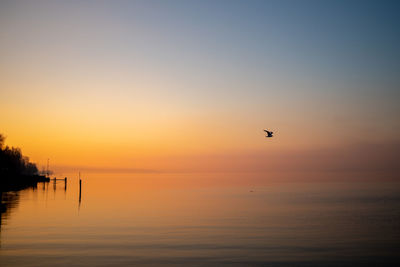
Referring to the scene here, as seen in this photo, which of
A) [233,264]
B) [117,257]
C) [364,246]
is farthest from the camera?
[364,246]

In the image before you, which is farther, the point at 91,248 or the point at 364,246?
the point at 364,246

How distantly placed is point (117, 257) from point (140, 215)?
26593 mm

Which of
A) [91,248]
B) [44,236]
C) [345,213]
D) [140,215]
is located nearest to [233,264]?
[91,248]

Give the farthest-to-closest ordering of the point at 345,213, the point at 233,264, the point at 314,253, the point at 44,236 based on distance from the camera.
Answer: the point at 345,213 → the point at 44,236 → the point at 314,253 → the point at 233,264

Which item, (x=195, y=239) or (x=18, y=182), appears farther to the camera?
(x=18, y=182)

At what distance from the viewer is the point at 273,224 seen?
4572 centimetres

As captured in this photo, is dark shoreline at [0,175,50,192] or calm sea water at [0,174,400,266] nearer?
calm sea water at [0,174,400,266]

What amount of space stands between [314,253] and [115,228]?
21.4 meters

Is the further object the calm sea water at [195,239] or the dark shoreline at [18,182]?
the dark shoreline at [18,182]

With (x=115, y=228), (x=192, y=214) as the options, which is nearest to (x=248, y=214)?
(x=192, y=214)

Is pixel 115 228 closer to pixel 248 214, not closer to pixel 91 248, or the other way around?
pixel 91 248

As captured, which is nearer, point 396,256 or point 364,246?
point 396,256

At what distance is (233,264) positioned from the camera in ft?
84.2

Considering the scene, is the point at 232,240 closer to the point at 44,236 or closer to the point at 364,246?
the point at 364,246
